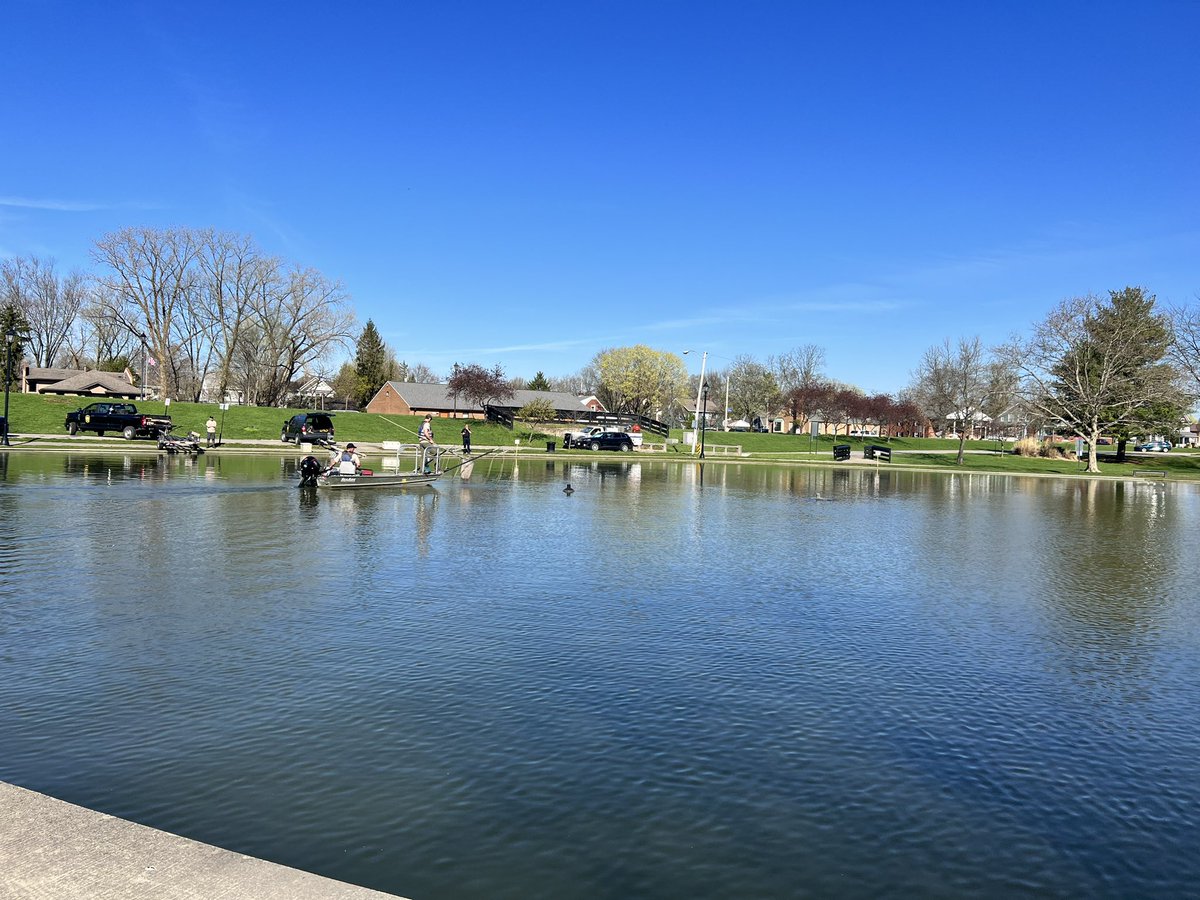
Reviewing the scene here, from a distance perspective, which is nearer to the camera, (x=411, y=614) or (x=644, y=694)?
(x=644, y=694)

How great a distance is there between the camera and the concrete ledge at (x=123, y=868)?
4.27 metres

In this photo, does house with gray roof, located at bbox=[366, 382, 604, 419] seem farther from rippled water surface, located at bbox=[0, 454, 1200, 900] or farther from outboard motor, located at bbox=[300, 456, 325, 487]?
rippled water surface, located at bbox=[0, 454, 1200, 900]

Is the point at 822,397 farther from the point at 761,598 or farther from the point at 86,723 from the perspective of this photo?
the point at 86,723

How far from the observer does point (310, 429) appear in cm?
6016

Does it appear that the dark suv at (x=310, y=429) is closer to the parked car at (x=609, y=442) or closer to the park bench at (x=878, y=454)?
the parked car at (x=609, y=442)

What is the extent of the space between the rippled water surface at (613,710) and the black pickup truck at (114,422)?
1612 inches

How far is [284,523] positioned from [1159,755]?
17.3 m

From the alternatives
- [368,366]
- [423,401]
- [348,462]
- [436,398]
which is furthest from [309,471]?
[368,366]

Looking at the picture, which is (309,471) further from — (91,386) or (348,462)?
(91,386)

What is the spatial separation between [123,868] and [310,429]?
5841cm

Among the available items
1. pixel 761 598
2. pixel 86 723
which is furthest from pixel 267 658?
pixel 761 598

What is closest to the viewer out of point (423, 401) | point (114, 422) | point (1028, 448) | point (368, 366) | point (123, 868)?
point (123, 868)

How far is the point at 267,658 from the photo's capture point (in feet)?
31.0

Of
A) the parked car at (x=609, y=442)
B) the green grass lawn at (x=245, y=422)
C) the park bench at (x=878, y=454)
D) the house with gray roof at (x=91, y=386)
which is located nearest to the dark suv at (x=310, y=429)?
the green grass lawn at (x=245, y=422)
